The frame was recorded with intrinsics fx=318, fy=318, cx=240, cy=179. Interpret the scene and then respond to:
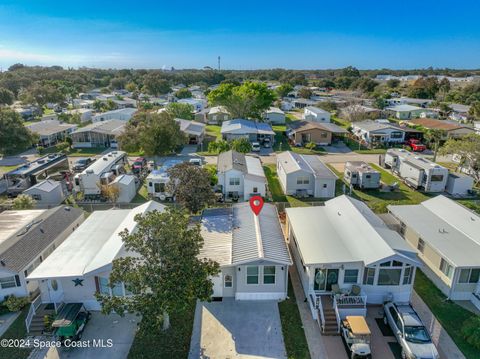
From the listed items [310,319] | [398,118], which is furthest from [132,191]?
[398,118]

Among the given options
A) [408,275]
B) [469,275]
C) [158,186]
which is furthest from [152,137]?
[469,275]

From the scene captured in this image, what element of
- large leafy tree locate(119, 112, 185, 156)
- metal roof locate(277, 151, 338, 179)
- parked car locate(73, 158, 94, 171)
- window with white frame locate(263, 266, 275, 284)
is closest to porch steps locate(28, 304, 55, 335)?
window with white frame locate(263, 266, 275, 284)

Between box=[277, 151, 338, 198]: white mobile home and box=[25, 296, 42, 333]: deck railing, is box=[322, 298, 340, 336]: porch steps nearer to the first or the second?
box=[25, 296, 42, 333]: deck railing

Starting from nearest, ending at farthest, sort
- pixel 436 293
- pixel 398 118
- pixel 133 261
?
1. pixel 133 261
2. pixel 436 293
3. pixel 398 118

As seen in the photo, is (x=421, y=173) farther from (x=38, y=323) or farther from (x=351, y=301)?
(x=38, y=323)

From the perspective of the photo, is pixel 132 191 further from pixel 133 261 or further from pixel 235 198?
pixel 133 261

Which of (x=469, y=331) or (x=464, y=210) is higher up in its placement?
(x=464, y=210)

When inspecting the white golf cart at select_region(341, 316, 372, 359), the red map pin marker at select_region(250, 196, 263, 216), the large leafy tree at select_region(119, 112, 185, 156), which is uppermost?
the large leafy tree at select_region(119, 112, 185, 156)
